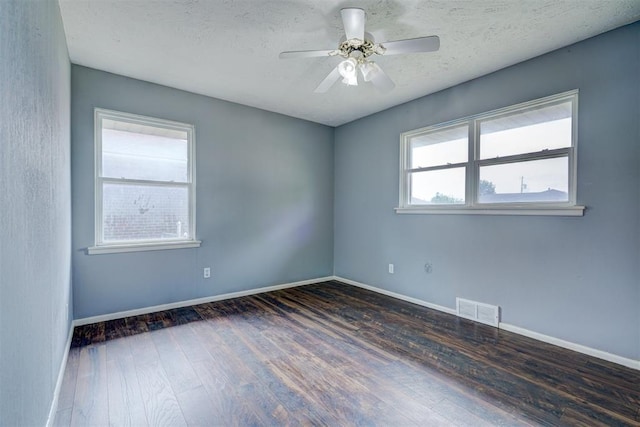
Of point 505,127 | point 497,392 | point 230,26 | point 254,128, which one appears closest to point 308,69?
point 230,26

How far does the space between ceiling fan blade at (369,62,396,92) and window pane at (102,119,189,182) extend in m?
2.40

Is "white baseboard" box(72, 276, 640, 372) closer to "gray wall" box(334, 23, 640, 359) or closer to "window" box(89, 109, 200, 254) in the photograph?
"gray wall" box(334, 23, 640, 359)

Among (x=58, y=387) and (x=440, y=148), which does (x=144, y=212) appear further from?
(x=440, y=148)

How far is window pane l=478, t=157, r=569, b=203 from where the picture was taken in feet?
8.77

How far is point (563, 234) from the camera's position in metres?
2.61

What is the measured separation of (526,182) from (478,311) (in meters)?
1.41


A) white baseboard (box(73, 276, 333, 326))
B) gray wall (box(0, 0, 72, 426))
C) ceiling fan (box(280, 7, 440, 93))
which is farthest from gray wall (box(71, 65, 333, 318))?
ceiling fan (box(280, 7, 440, 93))

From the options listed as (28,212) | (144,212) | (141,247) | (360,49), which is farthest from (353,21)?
(141,247)

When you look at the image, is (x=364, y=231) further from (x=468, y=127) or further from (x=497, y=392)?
(x=497, y=392)

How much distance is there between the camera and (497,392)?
1.97 meters

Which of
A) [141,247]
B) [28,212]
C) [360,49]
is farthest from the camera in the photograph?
[141,247]

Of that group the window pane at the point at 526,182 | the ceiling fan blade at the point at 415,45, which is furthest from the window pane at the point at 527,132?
the ceiling fan blade at the point at 415,45

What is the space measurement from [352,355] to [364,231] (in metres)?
2.33

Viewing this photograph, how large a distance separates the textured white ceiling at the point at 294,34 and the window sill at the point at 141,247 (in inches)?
72.2
